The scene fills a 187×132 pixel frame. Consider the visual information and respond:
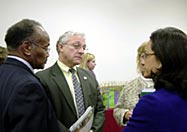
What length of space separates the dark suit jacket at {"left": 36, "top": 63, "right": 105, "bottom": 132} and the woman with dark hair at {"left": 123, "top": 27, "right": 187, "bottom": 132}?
0.92 m

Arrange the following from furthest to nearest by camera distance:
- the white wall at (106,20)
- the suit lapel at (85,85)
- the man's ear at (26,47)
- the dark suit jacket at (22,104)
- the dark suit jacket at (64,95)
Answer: the white wall at (106,20) → the suit lapel at (85,85) → the dark suit jacket at (64,95) → the man's ear at (26,47) → the dark suit jacket at (22,104)

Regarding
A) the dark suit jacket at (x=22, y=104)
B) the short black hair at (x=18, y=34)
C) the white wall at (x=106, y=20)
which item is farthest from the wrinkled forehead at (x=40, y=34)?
the white wall at (x=106, y=20)

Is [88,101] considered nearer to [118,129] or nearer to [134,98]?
[134,98]

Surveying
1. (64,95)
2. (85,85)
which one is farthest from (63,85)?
(85,85)

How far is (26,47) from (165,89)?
0.75 meters

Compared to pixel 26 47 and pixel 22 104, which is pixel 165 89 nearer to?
pixel 22 104

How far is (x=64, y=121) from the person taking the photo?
6.59ft

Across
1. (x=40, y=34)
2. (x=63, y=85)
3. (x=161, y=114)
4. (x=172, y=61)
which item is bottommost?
(x=63, y=85)

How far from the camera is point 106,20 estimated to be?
14.6 feet

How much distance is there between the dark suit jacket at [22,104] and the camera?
1226 millimetres

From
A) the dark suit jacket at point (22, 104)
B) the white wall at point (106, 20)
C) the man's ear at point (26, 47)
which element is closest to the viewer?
the dark suit jacket at point (22, 104)

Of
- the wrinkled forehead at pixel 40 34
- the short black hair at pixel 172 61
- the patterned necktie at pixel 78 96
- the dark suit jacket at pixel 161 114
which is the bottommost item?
the patterned necktie at pixel 78 96

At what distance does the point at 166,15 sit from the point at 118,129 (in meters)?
2.48

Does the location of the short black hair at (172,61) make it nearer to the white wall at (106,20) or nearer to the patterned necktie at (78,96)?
the patterned necktie at (78,96)
